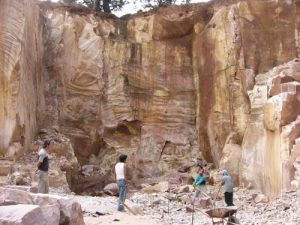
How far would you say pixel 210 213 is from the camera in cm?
855

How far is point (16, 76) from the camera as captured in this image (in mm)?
15688

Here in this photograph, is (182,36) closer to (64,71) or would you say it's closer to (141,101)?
(141,101)

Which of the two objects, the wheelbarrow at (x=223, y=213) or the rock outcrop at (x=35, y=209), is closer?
the rock outcrop at (x=35, y=209)

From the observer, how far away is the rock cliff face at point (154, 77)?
17328 millimetres

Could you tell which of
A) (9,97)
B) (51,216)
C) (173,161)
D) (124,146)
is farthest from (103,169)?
(51,216)

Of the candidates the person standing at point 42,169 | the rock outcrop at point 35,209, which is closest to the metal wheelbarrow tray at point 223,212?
the rock outcrop at point 35,209

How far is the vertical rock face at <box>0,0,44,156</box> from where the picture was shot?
50.4ft

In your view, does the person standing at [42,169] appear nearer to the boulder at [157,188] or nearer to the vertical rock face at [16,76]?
the vertical rock face at [16,76]

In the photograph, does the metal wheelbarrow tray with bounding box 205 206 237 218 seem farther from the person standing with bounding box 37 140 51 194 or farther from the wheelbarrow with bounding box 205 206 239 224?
the person standing with bounding box 37 140 51 194

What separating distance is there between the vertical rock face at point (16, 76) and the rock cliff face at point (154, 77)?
0.05 meters

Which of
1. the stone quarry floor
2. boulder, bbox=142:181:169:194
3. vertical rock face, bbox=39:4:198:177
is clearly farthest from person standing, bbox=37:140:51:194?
vertical rock face, bbox=39:4:198:177

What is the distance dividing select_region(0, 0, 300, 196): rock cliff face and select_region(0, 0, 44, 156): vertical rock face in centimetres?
5

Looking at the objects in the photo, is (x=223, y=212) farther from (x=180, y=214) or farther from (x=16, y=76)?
(x=16, y=76)

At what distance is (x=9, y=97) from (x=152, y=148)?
26.6 feet
